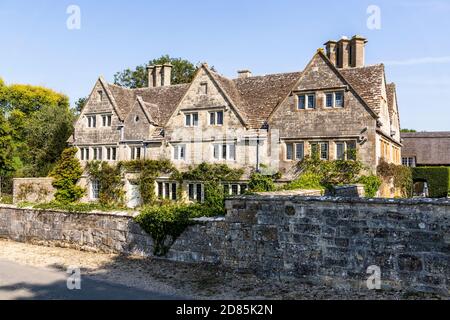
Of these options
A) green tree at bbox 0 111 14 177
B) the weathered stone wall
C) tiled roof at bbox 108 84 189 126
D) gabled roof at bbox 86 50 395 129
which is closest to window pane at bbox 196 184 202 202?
gabled roof at bbox 86 50 395 129

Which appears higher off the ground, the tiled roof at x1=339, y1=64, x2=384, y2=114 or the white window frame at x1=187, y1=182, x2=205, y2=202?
the tiled roof at x1=339, y1=64, x2=384, y2=114

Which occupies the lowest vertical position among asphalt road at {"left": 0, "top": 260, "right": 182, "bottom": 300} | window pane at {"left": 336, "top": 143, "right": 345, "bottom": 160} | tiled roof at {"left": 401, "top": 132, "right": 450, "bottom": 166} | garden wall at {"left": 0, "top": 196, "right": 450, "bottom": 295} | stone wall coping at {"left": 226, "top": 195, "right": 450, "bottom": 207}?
asphalt road at {"left": 0, "top": 260, "right": 182, "bottom": 300}

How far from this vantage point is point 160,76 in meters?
38.8

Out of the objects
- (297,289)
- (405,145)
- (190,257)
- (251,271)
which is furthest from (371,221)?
(405,145)

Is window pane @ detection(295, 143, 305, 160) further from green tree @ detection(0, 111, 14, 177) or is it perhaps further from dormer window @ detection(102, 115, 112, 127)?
green tree @ detection(0, 111, 14, 177)

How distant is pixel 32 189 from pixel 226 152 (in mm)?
16029

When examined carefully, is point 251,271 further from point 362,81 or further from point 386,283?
point 362,81

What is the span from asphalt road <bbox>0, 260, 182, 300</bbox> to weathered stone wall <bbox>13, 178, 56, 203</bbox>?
861 inches

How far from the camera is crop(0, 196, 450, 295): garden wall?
928 centimetres

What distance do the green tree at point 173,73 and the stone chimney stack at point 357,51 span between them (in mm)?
26746

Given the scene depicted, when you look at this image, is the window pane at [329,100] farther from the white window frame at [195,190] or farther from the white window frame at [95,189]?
the white window frame at [95,189]

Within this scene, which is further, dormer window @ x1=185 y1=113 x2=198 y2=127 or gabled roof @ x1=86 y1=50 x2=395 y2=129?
dormer window @ x1=185 y1=113 x2=198 y2=127

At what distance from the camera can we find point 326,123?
2583cm

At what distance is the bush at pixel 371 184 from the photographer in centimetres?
2345
